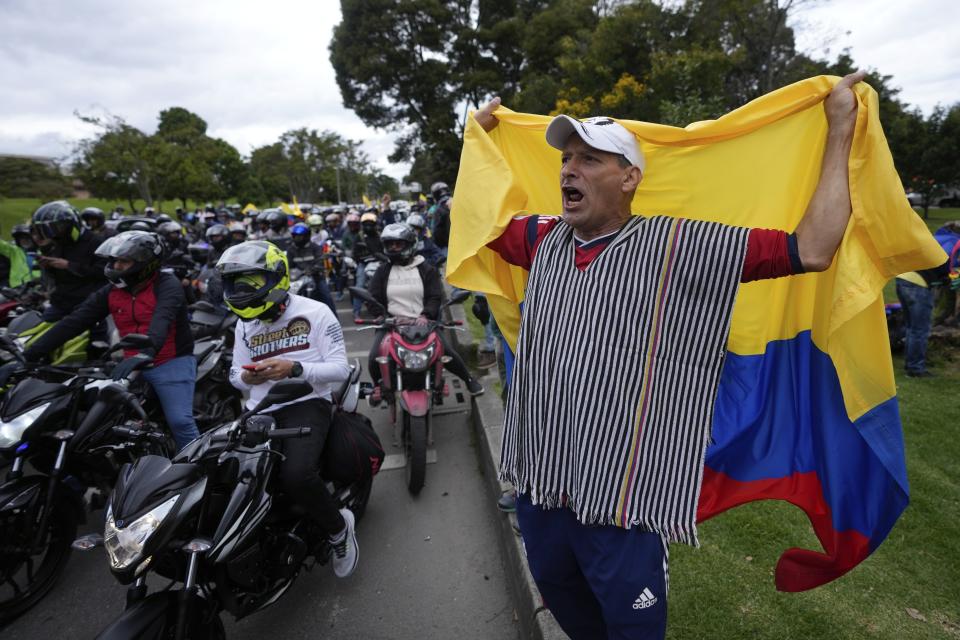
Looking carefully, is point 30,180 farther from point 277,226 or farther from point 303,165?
point 277,226

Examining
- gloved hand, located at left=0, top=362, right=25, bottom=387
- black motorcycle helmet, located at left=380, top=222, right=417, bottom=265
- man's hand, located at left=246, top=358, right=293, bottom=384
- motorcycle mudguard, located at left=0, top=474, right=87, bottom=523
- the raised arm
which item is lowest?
motorcycle mudguard, located at left=0, top=474, right=87, bottom=523

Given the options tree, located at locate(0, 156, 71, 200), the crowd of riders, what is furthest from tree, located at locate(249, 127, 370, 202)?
the crowd of riders

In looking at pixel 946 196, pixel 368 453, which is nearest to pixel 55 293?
pixel 368 453

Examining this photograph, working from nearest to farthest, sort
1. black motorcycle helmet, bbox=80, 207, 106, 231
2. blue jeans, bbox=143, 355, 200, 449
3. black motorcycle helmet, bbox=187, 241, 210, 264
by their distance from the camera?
blue jeans, bbox=143, 355, 200, 449 → black motorcycle helmet, bbox=80, 207, 106, 231 → black motorcycle helmet, bbox=187, 241, 210, 264

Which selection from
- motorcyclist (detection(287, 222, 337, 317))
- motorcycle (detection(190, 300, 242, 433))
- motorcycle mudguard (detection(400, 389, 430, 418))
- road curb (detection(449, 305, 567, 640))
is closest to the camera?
road curb (detection(449, 305, 567, 640))

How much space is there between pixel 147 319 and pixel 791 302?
4.14 m

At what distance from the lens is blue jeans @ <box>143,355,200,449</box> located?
3.95 m

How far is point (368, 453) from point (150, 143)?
35.0 meters

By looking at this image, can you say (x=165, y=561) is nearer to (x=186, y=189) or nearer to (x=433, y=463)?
(x=433, y=463)

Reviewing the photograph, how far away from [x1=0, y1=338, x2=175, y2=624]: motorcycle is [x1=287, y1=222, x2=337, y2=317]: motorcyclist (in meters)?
5.34

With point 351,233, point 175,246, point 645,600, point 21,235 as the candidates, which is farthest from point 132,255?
point 351,233

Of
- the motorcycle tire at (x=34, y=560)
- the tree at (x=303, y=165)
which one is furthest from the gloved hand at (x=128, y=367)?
the tree at (x=303, y=165)

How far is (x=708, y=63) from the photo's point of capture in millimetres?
14469

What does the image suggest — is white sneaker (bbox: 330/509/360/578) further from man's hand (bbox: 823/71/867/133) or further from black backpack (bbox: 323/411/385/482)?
man's hand (bbox: 823/71/867/133)
